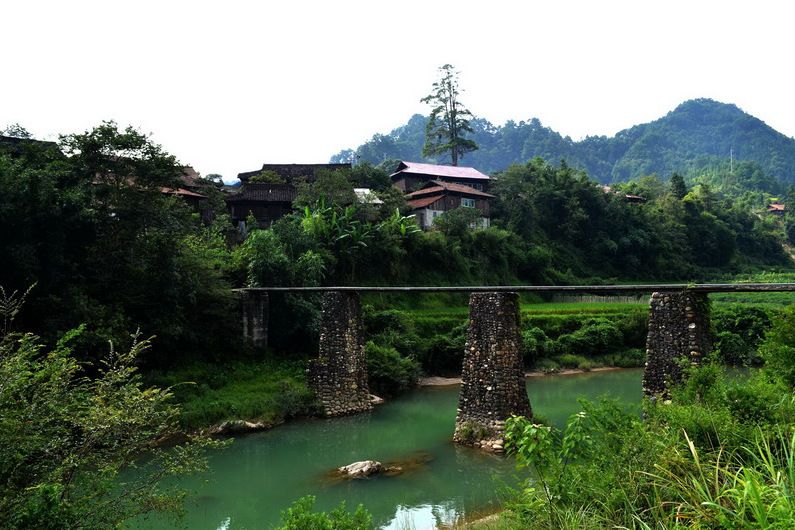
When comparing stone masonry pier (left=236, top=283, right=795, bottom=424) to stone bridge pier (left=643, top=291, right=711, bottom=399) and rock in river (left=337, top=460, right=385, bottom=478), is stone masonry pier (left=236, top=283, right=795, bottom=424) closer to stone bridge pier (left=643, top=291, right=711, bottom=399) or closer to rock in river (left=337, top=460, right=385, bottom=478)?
stone bridge pier (left=643, top=291, right=711, bottom=399)

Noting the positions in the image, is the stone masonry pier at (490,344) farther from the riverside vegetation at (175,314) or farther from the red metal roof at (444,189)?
the red metal roof at (444,189)

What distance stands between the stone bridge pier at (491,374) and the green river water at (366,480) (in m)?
0.69

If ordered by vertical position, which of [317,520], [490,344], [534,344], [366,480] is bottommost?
[366,480]

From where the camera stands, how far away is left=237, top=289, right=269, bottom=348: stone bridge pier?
22922mm

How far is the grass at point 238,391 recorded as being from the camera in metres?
18.3

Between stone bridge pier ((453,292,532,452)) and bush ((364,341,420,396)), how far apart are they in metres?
7.02

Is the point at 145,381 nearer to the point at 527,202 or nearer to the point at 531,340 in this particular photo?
A: the point at 531,340

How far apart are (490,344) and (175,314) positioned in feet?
37.4

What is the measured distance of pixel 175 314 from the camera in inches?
784

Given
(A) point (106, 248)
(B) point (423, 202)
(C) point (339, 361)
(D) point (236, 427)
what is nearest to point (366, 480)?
(D) point (236, 427)

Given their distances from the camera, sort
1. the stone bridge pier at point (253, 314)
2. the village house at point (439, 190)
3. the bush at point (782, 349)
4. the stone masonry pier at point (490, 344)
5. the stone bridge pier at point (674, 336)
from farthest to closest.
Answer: the village house at point (439, 190), the stone bridge pier at point (253, 314), the stone masonry pier at point (490, 344), the stone bridge pier at point (674, 336), the bush at point (782, 349)

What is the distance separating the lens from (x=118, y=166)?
767 inches

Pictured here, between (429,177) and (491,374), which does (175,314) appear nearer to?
(491,374)

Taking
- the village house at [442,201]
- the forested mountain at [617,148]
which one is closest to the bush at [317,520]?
the village house at [442,201]
